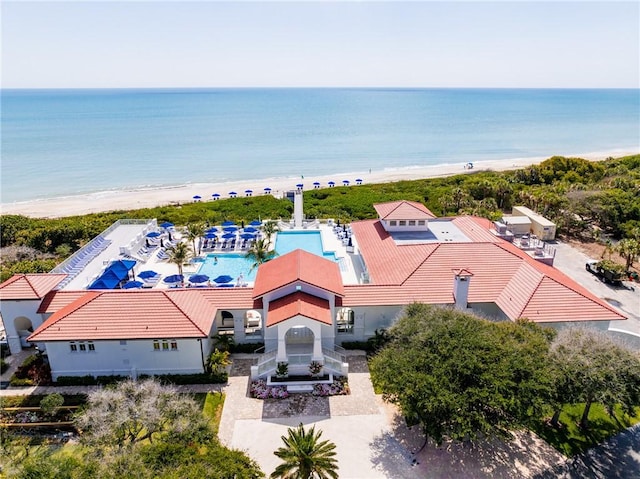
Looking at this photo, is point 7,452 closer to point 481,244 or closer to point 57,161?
point 481,244

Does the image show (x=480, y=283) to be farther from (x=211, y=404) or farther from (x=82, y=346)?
(x=82, y=346)

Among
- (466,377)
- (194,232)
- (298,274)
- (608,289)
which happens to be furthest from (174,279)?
(608,289)

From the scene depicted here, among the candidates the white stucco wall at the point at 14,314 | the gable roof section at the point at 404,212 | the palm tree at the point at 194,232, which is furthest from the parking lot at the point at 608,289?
the white stucco wall at the point at 14,314

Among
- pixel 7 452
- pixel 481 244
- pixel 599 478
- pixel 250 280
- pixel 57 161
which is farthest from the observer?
pixel 57 161

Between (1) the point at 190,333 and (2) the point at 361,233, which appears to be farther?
(2) the point at 361,233

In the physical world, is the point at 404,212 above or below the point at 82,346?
above

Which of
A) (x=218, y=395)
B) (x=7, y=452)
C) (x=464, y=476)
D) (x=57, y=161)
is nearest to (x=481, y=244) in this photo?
(x=464, y=476)
